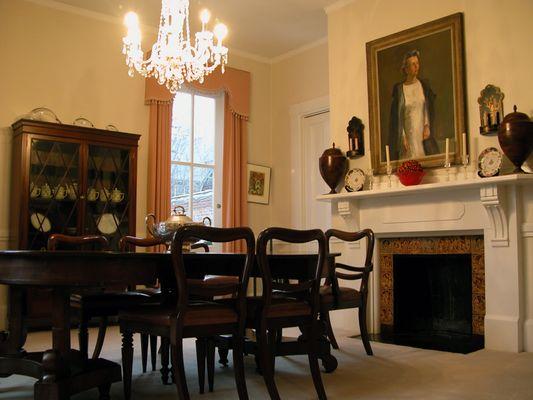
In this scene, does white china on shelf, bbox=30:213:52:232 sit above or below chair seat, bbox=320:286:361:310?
above

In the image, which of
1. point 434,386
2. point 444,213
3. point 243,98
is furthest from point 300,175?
point 434,386

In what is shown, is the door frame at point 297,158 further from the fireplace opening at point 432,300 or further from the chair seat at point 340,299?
the chair seat at point 340,299

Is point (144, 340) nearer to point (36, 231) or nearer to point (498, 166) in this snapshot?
point (36, 231)

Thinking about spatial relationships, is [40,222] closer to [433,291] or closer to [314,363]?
[314,363]

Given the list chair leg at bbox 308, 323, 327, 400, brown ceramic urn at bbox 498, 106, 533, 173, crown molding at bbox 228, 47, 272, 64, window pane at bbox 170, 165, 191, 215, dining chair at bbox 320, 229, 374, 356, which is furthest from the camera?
crown molding at bbox 228, 47, 272, 64

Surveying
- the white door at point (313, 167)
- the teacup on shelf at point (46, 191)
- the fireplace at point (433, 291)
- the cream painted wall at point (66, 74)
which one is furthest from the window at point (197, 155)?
the fireplace at point (433, 291)

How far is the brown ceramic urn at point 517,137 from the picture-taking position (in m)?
3.79

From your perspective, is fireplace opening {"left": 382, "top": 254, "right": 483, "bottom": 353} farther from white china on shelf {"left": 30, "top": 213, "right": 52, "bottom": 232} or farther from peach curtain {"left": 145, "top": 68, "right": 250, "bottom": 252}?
white china on shelf {"left": 30, "top": 213, "right": 52, "bottom": 232}

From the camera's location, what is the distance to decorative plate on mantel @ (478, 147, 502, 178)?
402 cm

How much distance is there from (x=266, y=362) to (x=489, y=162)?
2524mm

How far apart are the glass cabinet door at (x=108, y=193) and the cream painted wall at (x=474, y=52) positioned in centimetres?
212

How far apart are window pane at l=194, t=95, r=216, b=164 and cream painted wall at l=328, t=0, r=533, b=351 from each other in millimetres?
1791

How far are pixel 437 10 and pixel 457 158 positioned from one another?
130 centimetres

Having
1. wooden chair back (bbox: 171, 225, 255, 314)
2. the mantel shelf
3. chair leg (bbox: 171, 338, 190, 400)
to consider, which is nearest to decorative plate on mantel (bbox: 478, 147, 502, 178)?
the mantel shelf
